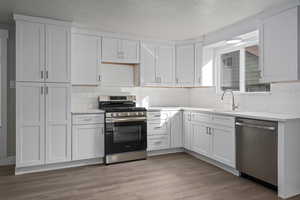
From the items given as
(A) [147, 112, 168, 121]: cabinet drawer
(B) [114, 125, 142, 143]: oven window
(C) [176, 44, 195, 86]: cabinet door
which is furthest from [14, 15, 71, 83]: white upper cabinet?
(C) [176, 44, 195, 86]: cabinet door

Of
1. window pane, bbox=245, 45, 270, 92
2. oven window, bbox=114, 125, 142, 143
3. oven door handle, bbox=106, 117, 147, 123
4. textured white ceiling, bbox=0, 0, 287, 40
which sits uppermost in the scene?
textured white ceiling, bbox=0, 0, 287, 40

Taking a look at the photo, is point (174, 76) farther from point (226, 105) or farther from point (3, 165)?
point (3, 165)

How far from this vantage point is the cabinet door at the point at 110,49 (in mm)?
4027

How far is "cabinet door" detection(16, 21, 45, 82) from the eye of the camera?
10.6 ft

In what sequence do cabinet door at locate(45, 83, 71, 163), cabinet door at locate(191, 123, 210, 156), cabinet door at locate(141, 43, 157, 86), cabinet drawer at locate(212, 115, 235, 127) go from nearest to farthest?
1. cabinet drawer at locate(212, 115, 235, 127)
2. cabinet door at locate(45, 83, 71, 163)
3. cabinet door at locate(191, 123, 210, 156)
4. cabinet door at locate(141, 43, 157, 86)

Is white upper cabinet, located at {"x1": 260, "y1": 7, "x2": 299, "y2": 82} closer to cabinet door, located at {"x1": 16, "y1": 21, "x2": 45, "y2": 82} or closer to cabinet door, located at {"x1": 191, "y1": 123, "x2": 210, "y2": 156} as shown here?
cabinet door, located at {"x1": 191, "y1": 123, "x2": 210, "y2": 156}

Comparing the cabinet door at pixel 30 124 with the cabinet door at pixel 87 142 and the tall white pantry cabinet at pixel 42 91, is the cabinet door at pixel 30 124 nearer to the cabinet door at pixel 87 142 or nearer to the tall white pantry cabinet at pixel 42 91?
the tall white pantry cabinet at pixel 42 91

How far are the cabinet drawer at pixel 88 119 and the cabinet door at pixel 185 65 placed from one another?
6.29 feet

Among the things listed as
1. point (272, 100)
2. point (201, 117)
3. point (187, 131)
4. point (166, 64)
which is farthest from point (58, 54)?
point (272, 100)

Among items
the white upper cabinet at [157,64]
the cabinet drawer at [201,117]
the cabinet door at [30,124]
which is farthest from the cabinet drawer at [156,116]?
the cabinet door at [30,124]

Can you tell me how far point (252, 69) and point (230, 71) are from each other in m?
0.53

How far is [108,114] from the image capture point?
376 cm

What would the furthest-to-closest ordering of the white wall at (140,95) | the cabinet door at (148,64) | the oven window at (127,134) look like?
the cabinet door at (148,64)
the white wall at (140,95)
the oven window at (127,134)

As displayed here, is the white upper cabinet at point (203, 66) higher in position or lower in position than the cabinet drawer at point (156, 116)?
higher
